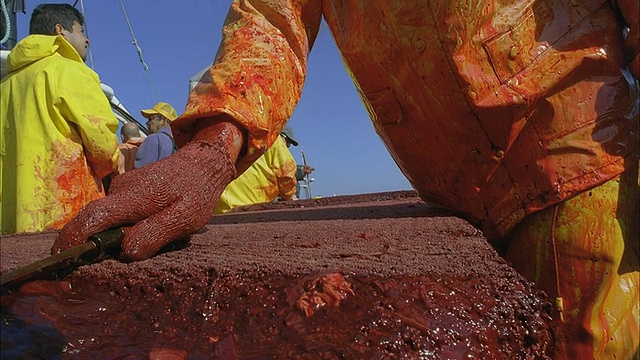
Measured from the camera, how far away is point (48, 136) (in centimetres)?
331

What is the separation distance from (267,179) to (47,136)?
10.3 feet

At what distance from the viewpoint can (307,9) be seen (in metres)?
1.97

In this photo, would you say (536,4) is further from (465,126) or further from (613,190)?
(613,190)

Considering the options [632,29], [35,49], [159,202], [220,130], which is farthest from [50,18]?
[632,29]

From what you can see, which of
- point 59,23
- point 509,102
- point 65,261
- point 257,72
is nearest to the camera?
point 65,261

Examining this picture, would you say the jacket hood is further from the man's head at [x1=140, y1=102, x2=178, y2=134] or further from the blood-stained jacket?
the man's head at [x1=140, y1=102, x2=178, y2=134]

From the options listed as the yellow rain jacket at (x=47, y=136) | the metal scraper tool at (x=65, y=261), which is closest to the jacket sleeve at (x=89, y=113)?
the yellow rain jacket at (x=47, y=136)

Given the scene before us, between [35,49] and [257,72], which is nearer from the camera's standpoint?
[257,72]

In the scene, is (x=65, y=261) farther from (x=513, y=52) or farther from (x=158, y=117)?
(x=158, y=117)

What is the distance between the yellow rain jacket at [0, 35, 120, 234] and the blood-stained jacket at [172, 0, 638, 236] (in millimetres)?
2099

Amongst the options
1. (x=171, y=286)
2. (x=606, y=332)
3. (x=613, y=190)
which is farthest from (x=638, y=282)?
(x=171, y=286)

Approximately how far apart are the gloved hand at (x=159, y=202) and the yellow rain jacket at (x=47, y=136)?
2.26 metres

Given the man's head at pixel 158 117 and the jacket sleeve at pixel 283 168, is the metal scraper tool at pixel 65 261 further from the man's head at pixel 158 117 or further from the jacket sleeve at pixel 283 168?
the man's head at pixel 158 117

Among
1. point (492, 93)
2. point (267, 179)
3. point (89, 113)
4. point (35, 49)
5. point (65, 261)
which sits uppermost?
point (35, 49)
